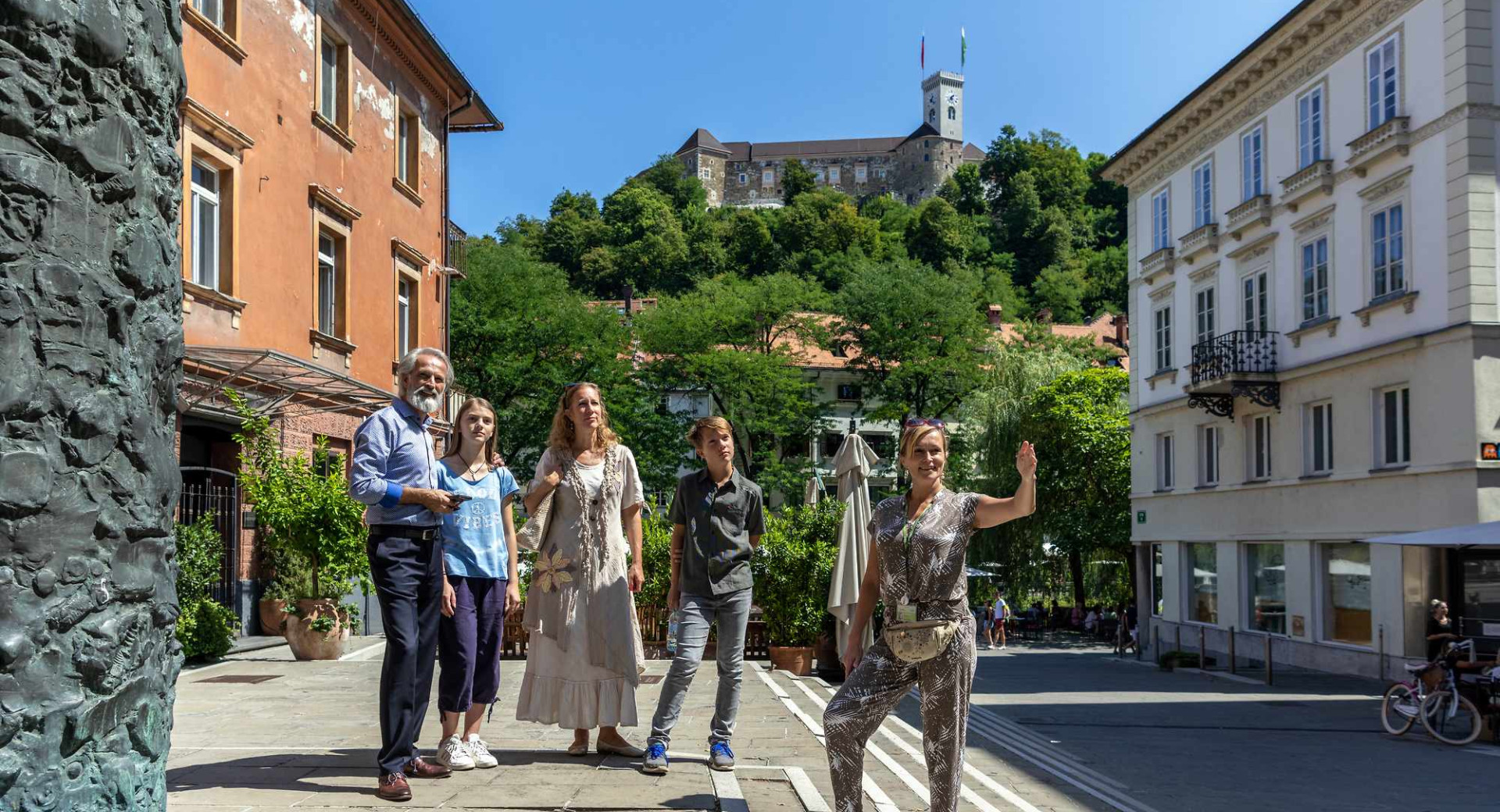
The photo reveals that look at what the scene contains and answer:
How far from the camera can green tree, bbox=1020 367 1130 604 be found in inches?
1836

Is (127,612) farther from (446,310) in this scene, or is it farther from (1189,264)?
(1189,264)

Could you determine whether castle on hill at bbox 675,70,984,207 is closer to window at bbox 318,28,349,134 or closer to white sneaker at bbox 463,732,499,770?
window at bbox 318,28,349,134

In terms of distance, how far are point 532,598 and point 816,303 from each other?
179 feet

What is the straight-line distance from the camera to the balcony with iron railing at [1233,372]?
2873cm

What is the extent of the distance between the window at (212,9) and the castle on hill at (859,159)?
15002 cm

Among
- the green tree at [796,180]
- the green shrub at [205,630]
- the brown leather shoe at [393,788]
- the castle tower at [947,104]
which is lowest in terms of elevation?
the green shrub at [205,630]

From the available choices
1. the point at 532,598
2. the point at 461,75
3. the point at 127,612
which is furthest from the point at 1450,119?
the point at 127,612

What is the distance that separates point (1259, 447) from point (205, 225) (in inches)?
892

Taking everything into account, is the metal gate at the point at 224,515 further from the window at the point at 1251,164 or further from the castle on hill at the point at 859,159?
the castle on hill at the point at 859,159

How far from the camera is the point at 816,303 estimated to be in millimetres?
61094

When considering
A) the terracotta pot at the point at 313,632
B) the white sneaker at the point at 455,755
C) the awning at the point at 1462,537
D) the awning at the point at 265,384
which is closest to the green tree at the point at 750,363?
the awning at the point at 265,384

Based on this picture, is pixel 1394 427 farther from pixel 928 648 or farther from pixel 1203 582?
pixel 928 648

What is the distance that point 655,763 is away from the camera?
256 inches

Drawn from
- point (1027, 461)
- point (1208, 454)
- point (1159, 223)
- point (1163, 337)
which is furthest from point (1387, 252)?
point (1027, 461)
